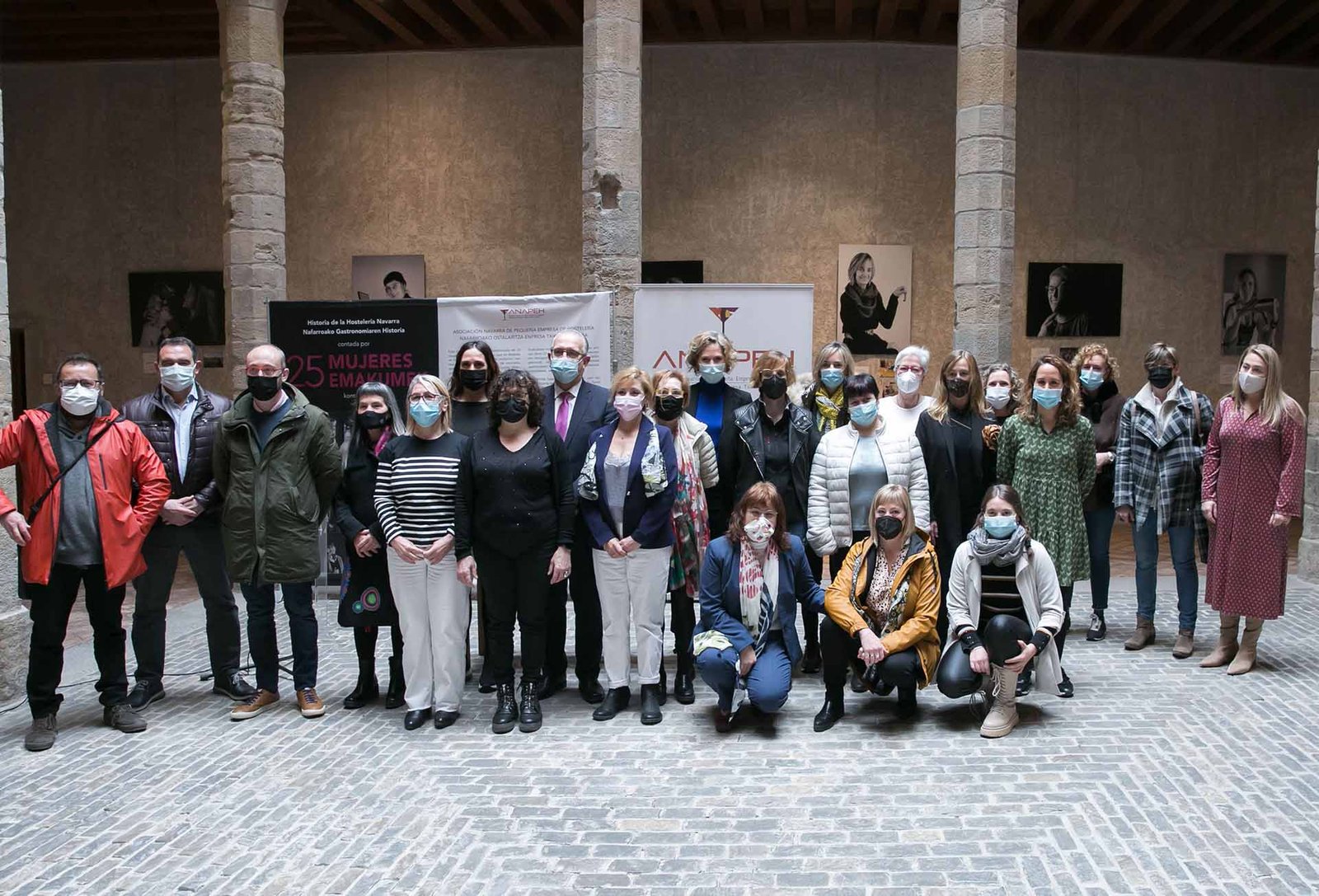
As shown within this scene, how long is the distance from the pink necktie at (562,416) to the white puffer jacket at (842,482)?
4.40ft

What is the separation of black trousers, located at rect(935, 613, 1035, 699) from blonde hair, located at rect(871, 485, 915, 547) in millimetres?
584

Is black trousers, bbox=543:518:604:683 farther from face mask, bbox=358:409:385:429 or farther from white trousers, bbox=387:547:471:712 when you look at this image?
face mask, bbox=358:409:385:429

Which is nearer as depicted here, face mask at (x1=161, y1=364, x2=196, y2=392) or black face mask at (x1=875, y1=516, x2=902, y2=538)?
black face mask at (x1=875, y1=516, x2=902, y2=538)

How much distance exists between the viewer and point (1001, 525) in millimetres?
5062

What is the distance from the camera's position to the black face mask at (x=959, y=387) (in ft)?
19.8

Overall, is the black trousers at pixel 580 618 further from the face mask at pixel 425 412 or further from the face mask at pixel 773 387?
the face mask at pixel 773 387

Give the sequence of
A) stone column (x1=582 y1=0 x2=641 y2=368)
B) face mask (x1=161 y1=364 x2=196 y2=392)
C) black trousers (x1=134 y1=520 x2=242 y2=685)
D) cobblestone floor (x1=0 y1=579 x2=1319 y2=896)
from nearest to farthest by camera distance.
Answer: cobblestone floor (x1=0 y1=579 x2=1319 y2=896) < face mask (x1=161 y1=364 x2=196 y2=392) < black trousers (x1=134 y1=520 x2=242 y2=685) < stone column (x1=582 y1=0 x2=641 y2=368)

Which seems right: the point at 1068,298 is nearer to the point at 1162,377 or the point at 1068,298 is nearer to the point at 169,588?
the point at 1162,377

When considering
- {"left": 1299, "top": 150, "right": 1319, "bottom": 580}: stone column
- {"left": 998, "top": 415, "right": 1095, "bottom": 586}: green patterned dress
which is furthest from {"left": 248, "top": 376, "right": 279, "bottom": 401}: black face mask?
{"left": 1299, "top": 150, "right": 1319, "bottom": 580}: stone column

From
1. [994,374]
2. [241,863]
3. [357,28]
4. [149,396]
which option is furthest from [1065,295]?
[241,863]

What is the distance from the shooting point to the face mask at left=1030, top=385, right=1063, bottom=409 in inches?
239

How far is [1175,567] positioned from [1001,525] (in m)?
2.07

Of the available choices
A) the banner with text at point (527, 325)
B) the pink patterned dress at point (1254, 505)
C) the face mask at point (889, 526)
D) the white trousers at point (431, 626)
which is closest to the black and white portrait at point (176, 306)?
the banner with text at point (527, 325)

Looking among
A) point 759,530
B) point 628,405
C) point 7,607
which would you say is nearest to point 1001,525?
point 759,530
